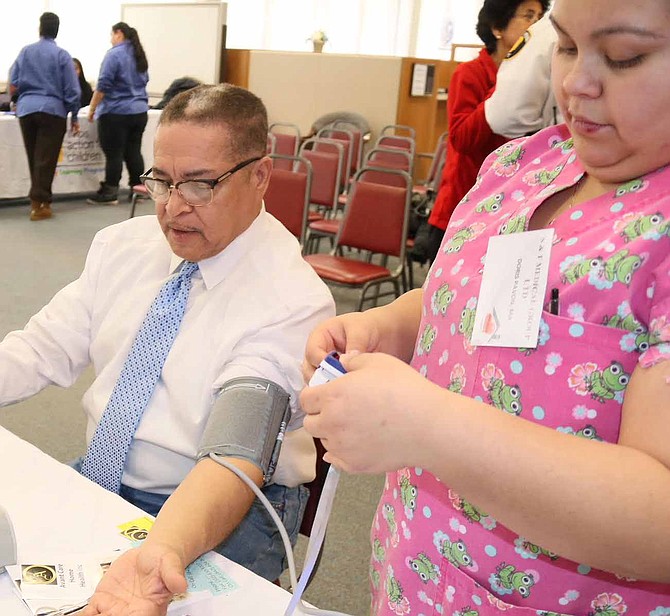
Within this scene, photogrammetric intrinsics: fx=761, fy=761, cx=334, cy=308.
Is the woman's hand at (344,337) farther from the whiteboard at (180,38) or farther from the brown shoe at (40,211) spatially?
the whiteboard at (180,38)

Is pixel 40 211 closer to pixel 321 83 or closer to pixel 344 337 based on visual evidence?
pixel 321 83

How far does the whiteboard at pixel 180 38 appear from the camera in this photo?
913 centimetres

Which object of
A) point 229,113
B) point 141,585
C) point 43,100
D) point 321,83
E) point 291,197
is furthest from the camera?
point 321,83

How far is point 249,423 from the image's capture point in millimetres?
1221

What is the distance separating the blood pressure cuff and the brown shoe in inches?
223

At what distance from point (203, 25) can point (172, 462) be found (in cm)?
873

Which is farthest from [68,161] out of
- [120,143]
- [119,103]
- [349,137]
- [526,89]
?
[526,89]

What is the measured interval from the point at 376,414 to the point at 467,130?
2.53 metres

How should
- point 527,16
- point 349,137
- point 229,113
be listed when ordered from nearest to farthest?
point 229,113
point 527,16
point 349,137

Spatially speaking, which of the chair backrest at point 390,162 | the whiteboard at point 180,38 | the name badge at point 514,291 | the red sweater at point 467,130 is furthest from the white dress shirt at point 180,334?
the whiteboard at point 180,38

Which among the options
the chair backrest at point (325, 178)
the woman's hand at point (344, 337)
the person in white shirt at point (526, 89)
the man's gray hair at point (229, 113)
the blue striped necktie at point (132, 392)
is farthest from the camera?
the chair backrest at point (325, 178)

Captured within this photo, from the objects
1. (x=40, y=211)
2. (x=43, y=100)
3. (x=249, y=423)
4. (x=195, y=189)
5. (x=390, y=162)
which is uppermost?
(x=43, y=100)

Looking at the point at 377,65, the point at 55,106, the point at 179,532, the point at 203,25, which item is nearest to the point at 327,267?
the point at 179,532

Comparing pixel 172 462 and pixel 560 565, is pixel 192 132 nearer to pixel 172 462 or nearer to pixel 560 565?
pixel 172 462
